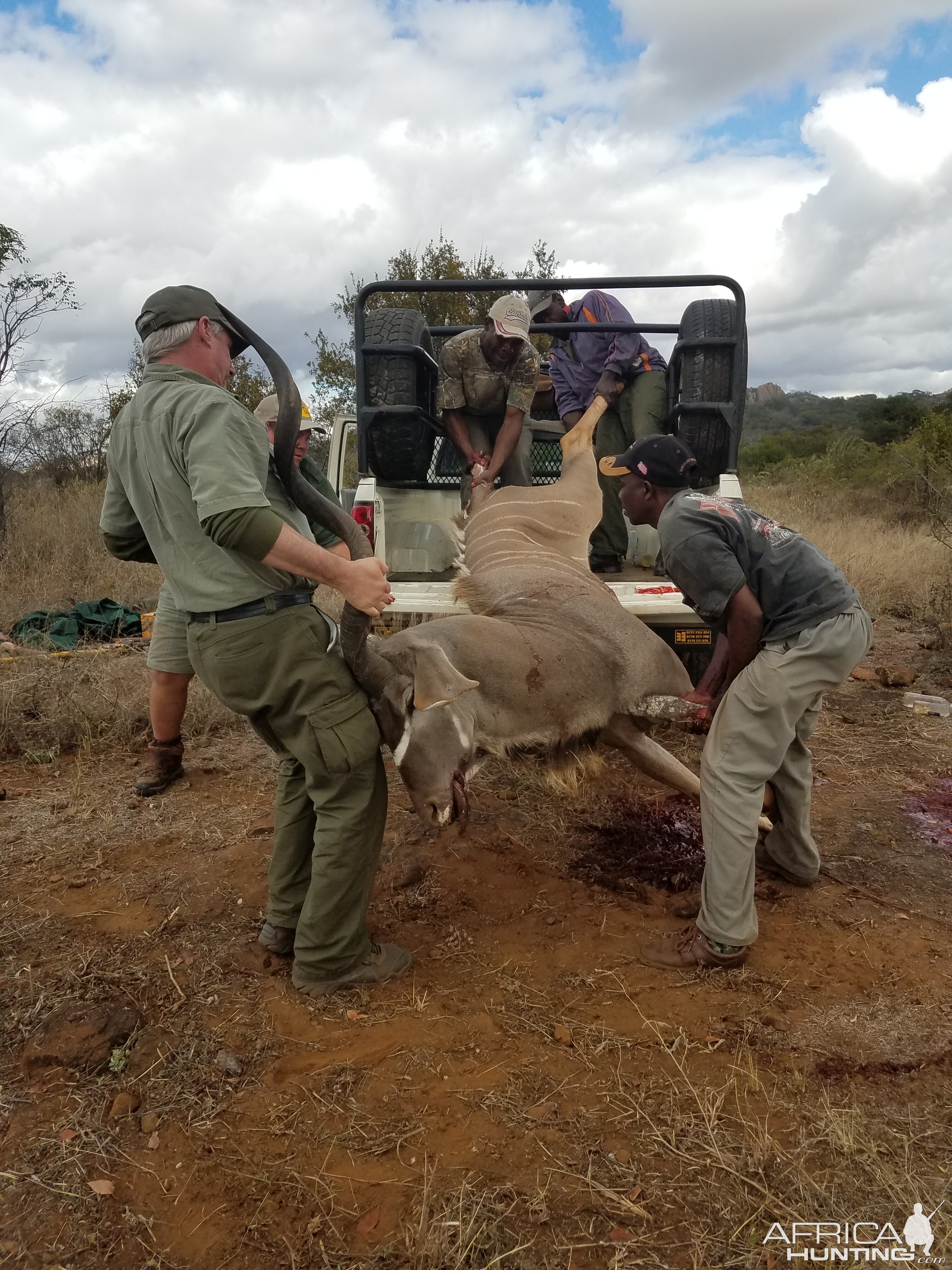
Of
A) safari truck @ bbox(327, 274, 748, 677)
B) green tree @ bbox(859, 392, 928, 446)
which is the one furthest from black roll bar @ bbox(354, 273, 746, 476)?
green tree @ bbox(859, 392, 928, 446)

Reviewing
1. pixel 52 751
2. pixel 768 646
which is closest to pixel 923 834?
pixel 768 646

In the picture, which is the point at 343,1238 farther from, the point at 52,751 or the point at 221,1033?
the point at 52,751

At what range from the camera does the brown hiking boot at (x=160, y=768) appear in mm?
5301

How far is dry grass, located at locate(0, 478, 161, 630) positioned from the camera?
1100cm

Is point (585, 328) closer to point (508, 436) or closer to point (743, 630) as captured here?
point (508, 436)

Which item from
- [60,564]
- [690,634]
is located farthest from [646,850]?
[60,564]

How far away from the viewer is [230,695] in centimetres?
316

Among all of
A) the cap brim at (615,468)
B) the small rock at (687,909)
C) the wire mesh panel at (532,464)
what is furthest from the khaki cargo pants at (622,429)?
the small rock at (687,909)

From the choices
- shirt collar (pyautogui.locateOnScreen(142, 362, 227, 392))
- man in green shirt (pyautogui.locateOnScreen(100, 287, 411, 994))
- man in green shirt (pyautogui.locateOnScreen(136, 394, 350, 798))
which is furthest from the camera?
man in green shirt (pyautogui.locateOnScreen(136, 394, 350, 798))

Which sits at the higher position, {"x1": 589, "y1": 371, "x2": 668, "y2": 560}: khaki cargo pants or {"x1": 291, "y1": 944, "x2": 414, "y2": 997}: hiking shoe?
{"x1": 589, "y1": 371, "x2": 668, "y2": 560}: khaki cargo pants

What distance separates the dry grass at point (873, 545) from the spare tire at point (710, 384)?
537cm

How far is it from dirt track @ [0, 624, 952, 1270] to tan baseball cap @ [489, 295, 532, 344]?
3.43 m

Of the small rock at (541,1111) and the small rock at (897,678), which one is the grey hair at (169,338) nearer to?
the small rock at (541,1111)

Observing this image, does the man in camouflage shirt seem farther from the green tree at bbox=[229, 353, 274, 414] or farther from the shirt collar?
the green tree at bbox=[229, 353, 274, 414]
